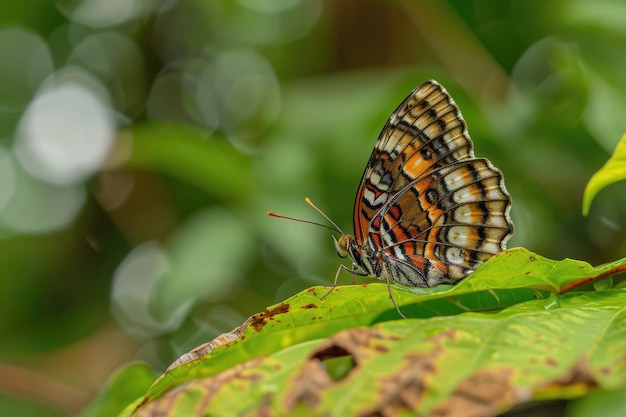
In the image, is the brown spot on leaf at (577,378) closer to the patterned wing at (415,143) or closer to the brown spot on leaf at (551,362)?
the brown spot on leaf at (551,362)

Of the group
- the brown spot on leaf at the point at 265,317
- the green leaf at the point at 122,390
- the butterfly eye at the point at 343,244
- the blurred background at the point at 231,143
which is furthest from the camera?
the blurred background at the point at 231,143

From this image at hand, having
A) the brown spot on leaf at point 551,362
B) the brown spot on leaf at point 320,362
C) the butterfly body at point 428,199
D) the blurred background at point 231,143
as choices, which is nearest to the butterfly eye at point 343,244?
the butterfly body at point 428,199

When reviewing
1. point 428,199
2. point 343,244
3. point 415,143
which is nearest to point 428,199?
point 428,199

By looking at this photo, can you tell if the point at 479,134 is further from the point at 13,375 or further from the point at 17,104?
the point at 17,104

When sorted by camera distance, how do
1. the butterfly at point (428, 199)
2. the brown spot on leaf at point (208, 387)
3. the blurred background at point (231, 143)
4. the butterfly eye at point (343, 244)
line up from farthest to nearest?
the blurred background at point (231, 143), the butterfly eye at point (343, 244), the butterfly at point (428, 199), the brown spot on leaf at point (208, 387)

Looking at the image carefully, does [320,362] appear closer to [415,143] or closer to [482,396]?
[482,396]

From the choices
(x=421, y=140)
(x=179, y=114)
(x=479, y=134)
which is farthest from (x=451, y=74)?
(x=179, y=114)

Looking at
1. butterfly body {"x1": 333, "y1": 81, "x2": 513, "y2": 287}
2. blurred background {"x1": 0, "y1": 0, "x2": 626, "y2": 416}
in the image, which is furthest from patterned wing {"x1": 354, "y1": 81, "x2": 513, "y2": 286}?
blurred background {"x1": 0, "y1": 0, "x2": 626, "y2": 416}
